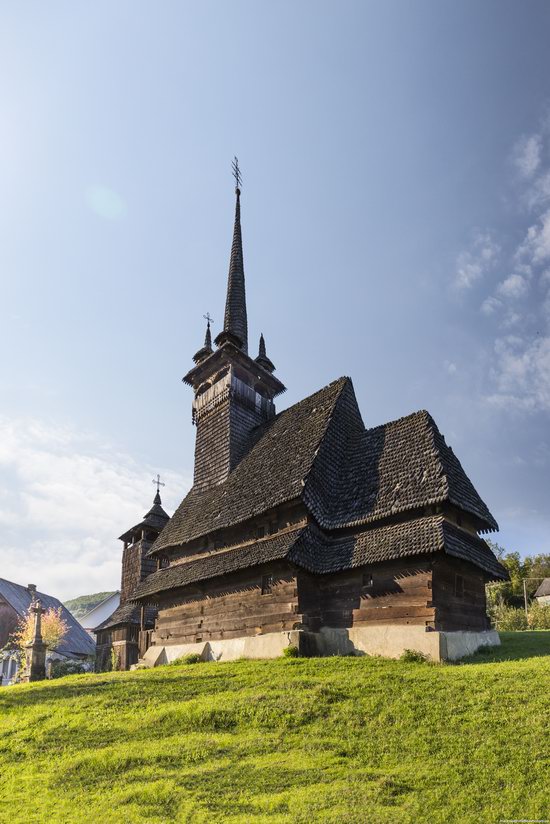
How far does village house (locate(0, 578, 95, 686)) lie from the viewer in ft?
149

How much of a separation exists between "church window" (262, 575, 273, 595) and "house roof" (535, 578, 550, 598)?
5620 centimetres

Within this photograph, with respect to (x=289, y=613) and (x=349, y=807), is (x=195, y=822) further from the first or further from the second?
(x=289, y=613)

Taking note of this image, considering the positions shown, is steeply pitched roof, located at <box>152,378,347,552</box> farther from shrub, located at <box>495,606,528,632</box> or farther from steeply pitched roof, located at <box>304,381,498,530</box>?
shrub, located at <box>495,606,528,632</box>

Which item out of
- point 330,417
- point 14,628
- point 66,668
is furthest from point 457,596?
point 14,628

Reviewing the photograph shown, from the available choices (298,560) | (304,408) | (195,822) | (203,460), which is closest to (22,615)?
(203,460)

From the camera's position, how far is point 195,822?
677cm

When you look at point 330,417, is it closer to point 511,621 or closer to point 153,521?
point 511,621

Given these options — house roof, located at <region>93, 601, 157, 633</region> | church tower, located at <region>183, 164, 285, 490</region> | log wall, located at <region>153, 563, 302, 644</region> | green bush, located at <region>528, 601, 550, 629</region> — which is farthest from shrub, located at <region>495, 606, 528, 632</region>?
house roof, located at <region>93, 601, 157, 633</region>

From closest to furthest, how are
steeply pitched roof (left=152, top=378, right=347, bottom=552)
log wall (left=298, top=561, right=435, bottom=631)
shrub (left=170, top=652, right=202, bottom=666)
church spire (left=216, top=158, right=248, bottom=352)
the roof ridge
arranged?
log wall (left=298, top=561, right=435, bottom=631)
the roof ridge
shrub (left=170, top=652, right=202, bottom=666)
steeply pitched roof (left=152, top=378, right=347, bottom=552)
church spire (left=216, top=158, right=248, bottom=352)

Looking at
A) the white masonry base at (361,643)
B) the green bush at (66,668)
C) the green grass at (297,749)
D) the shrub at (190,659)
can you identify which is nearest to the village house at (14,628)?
the green bush at (66,668)

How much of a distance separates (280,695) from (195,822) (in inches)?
189

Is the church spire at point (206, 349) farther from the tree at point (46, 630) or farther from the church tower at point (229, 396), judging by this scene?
the tree at point (46, 630)

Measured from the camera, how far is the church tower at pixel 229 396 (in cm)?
2778

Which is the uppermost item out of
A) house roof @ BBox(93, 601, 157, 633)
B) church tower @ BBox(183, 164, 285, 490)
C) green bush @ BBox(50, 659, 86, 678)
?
church tower @ BBox(183, 164, 285, 490)
